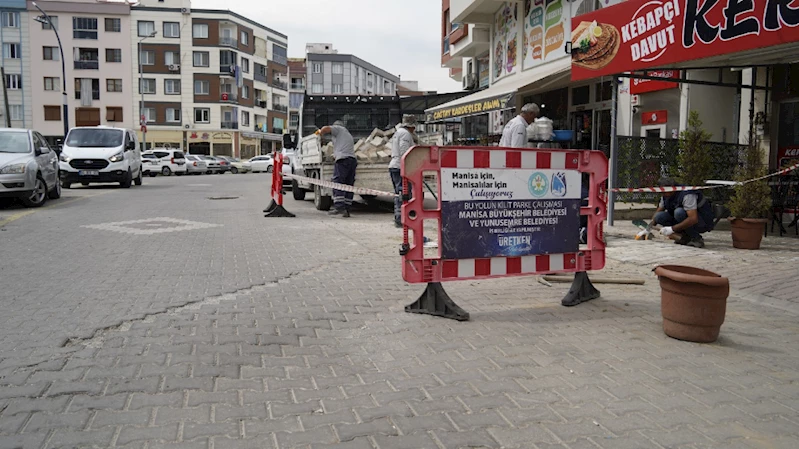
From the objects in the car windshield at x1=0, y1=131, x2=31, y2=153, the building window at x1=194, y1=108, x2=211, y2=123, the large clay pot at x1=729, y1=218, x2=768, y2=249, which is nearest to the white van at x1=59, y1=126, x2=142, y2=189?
the car windshield at x1=0, y1=131, x2=31, y2=153

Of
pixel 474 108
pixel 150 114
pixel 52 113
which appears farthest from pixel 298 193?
pixel 52 113

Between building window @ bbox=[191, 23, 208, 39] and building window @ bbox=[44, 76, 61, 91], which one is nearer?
building window @ bbox=[44, 76, 61, 91]

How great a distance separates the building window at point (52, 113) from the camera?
210 ft

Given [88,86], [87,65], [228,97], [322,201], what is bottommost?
[322,201]

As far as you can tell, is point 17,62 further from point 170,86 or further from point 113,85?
point 170,86

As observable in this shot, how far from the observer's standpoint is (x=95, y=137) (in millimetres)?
21578

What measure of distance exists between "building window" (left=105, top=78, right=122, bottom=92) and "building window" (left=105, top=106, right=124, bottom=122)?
73.3 inches

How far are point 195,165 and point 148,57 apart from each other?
97.0 feet

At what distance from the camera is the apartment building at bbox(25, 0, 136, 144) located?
63.8 m

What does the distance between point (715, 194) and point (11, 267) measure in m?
10.8

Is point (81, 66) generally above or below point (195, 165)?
above

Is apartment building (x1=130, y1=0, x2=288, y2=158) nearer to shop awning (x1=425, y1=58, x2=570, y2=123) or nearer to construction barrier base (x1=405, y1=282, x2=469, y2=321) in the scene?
shop awning (x1=425, y1=58, x2=570, y2=123)

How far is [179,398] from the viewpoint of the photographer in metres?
3.35

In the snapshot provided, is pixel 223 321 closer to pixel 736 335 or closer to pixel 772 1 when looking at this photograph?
pixel 736 335
